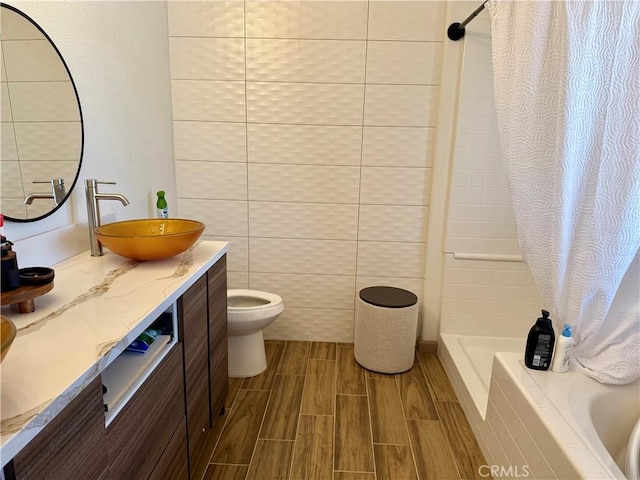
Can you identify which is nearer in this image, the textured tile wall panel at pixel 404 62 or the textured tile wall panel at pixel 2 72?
the textured tile wall panel at pixel 2 72

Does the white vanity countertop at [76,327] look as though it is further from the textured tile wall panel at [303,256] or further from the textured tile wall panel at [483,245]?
the textured tile wall panel at [483,245]

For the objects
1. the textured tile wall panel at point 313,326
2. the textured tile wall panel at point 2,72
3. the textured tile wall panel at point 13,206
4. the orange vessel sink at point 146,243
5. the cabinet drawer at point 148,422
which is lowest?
the textured tile wall panel at point 313,326

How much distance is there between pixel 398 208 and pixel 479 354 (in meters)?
0.99

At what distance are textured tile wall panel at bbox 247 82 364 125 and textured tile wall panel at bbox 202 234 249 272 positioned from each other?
29.8 inches

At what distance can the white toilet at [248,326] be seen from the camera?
83.8 inches

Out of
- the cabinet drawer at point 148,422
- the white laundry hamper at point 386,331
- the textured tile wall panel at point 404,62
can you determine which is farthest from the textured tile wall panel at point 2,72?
the white laundry hamper at point 386,331

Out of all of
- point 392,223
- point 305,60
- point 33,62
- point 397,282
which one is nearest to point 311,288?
point 397,282

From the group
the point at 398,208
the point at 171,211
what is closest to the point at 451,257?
the point at 398,208

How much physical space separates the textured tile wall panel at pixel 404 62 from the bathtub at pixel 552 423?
160 centimetres

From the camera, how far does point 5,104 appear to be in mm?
1210

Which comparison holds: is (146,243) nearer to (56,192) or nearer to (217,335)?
(56,192)

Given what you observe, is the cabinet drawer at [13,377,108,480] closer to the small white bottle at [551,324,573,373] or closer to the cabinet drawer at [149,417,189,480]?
the cabinet drawer at [149,417,189,480]

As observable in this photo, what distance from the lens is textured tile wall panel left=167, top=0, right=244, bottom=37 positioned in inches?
91.5

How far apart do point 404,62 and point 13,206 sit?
203cm
